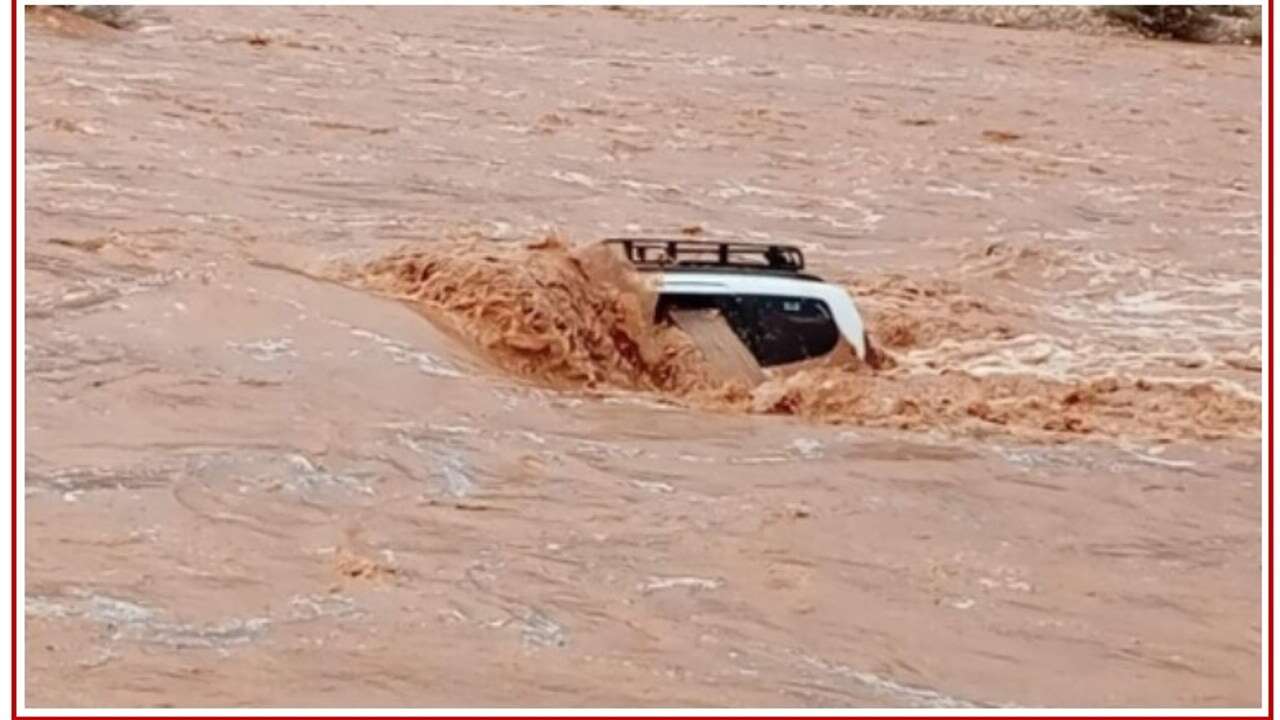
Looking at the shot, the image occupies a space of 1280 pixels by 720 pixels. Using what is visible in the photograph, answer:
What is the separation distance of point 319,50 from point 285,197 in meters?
7.20

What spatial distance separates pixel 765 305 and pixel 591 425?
101 centimetres

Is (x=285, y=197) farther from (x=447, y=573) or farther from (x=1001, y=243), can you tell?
(x=447, y=573)

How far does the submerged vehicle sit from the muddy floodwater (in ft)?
0.48

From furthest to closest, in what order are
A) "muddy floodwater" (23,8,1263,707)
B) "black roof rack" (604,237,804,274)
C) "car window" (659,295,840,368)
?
1. "black roof rack" (604,237,804,274)
2. "car window" (659,295,840,368)
3. "muddy floodwater" (23,8,1263,707)

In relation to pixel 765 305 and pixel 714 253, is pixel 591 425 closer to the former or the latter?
pixel 765 305

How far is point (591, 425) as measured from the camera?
347 inches

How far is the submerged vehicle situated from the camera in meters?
9.48

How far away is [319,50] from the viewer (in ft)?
67.7

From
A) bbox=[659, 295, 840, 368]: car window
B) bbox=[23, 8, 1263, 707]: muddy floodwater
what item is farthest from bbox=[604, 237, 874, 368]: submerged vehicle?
bbox=[23, 8, 1263, 707]: muddy floodwater

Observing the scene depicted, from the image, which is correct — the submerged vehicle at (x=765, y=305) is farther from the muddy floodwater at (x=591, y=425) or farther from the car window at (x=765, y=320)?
the muddy floodwater at (x=591, y=425)

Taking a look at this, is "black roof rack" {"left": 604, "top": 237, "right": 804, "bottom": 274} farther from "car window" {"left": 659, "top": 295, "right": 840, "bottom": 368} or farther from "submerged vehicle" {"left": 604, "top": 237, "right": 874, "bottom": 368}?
"car window" {"left": 659, "top": 295, "right": 840, "bottom": 368}

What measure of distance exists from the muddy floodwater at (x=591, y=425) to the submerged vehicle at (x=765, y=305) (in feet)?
0.48

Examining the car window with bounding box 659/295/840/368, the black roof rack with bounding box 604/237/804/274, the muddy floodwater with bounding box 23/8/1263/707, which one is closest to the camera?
the muddy floodwater with bounding box 23/8/1263/707

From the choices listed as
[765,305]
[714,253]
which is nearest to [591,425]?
[765,305]
